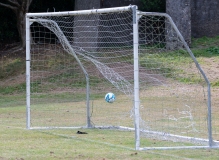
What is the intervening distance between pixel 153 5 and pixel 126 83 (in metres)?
15.2

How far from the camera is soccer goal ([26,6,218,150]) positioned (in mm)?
11648

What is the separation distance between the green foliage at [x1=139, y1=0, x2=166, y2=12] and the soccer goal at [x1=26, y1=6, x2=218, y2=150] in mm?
5977

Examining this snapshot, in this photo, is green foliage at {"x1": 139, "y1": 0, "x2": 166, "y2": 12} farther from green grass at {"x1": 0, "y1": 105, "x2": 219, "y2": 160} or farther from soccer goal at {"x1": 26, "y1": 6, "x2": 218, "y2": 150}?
green grass at {"x1": 0, "y1": 105, "x2": 219, "y2": 160}

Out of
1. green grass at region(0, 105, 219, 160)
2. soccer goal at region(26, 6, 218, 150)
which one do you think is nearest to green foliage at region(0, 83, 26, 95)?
soccer goal at region(26, 6, 218, 150)

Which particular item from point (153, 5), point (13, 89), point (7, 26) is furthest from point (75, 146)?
point (7, 26)

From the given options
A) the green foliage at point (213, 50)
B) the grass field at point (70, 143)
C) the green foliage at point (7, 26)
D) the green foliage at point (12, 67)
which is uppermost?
the green foliage at point (7, 26)

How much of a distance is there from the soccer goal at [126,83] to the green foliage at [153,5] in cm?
598

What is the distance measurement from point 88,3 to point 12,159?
1992cm

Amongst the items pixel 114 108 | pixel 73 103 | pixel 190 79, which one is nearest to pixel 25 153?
pixel 114 108

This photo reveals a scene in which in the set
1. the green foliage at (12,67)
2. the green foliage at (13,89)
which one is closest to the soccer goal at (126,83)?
the green foliage at (13,89)

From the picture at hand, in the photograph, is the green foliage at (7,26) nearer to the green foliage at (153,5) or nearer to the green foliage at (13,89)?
the green foliage at (13,89)

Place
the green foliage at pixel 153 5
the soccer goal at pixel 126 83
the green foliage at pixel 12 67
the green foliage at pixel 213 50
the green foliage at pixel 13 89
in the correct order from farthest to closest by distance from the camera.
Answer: the green foliage at pixel 153 5, the green foliage at pixel 12 67, the green foliage at pixel 213 50, the green foliage at pixel 13 89, the soccer goal at pixel 126 83

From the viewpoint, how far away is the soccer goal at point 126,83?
11648mm

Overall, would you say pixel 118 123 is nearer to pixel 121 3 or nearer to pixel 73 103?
pixel 73 103
